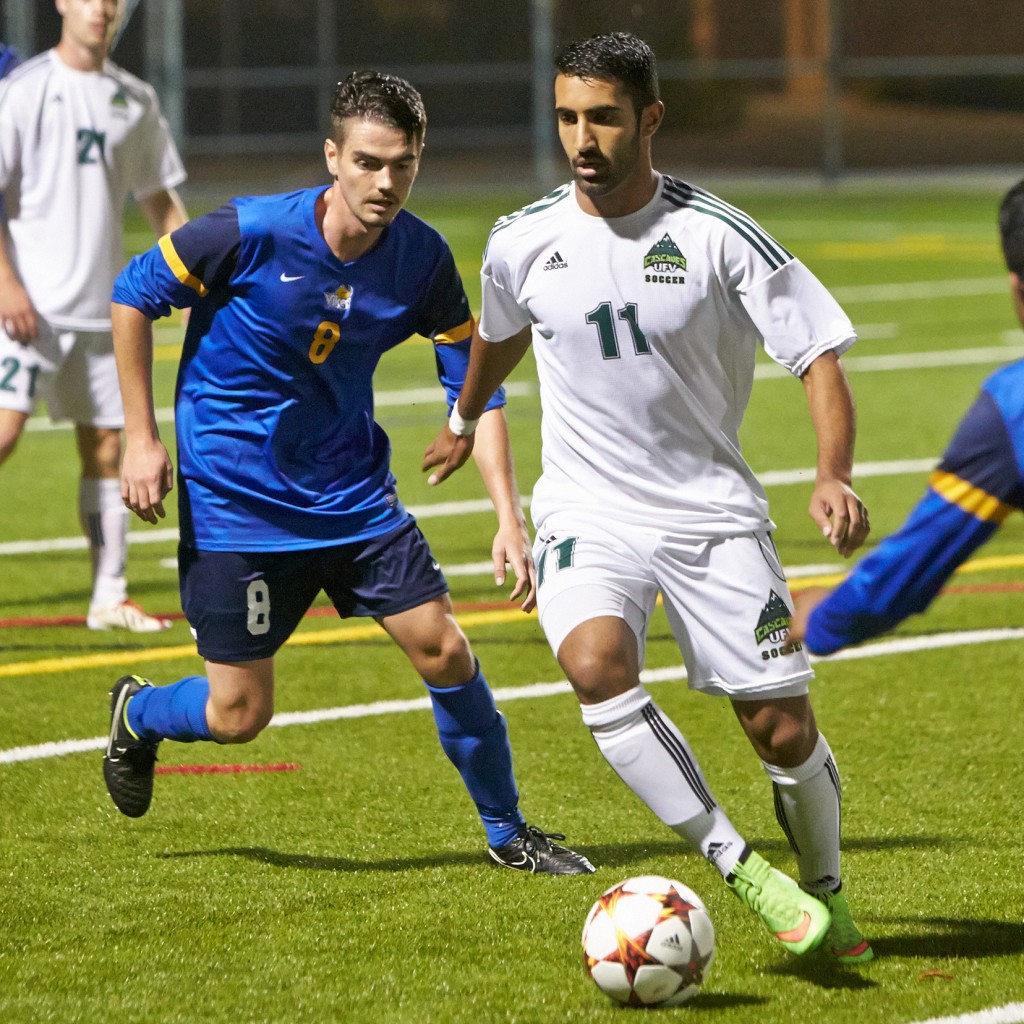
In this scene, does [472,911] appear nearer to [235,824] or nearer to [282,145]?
[235,824]

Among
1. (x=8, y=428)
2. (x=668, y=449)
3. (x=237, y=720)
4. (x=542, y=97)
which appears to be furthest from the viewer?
(x=542, y=97)

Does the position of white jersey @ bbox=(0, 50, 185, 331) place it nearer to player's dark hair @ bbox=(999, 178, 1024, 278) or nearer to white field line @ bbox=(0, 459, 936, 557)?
white field line @ bbox=(0, 459, 936, 557)

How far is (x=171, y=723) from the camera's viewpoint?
5.26 metres

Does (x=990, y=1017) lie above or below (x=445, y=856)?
above

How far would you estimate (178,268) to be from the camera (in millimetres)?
4961

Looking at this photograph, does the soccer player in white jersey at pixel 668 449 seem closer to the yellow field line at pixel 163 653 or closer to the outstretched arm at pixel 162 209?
the yellow field line at pixel 163 653

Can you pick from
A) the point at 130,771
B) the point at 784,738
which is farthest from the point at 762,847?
the point at 130,771

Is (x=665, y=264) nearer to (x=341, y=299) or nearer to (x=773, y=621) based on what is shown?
(x=773, y=621)

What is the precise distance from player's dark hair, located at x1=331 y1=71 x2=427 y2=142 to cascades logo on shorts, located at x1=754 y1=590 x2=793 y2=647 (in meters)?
1.48

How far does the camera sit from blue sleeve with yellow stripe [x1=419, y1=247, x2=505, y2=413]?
16.9ft

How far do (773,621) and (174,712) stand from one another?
5.83ft

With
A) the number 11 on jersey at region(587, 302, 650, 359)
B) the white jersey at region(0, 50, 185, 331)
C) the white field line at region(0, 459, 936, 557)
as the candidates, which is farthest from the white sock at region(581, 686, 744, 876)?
the white field line at region(0, 459, 936, 557)

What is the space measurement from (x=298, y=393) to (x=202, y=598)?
0.59 metres

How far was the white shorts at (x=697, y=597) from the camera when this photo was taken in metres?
4.30
